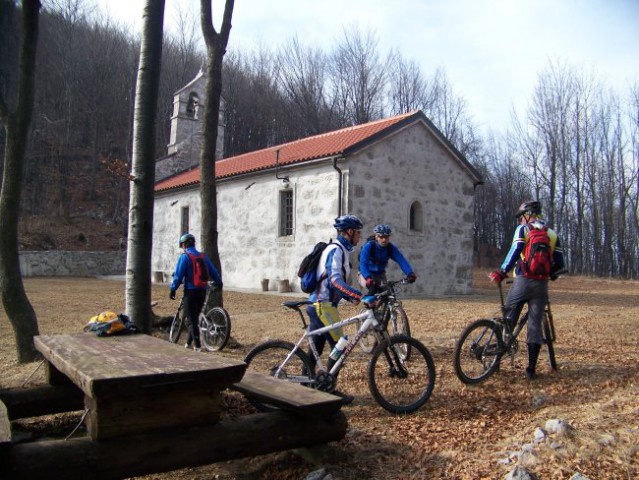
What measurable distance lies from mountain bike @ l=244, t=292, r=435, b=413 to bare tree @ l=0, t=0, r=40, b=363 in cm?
430

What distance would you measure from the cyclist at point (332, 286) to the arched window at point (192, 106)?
24.0 metres

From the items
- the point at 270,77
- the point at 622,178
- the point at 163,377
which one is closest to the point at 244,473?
the point at 163,377

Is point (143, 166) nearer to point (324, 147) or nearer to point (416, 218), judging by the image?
point (324, 147)

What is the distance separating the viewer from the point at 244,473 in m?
3.83

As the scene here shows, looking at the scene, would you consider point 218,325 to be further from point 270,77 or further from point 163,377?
point 270,77

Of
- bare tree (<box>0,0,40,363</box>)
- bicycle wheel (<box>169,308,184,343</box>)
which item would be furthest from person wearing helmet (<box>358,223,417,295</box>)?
bare tree (<box>0,0,40,363</box>)

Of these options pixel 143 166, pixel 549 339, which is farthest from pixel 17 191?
pixel 549 339

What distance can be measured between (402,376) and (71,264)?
26.7 meters

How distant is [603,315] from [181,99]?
2222 centimetres

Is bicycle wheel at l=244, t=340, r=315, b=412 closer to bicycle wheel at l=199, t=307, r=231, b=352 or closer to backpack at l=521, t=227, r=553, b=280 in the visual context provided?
backpack at l=521, t=227, r=553, b=280

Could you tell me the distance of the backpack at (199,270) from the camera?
7.51m

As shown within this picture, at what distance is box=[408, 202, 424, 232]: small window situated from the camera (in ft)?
60.3

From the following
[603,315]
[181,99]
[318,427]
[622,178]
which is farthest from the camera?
[622,178]

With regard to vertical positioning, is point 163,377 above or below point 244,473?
above
